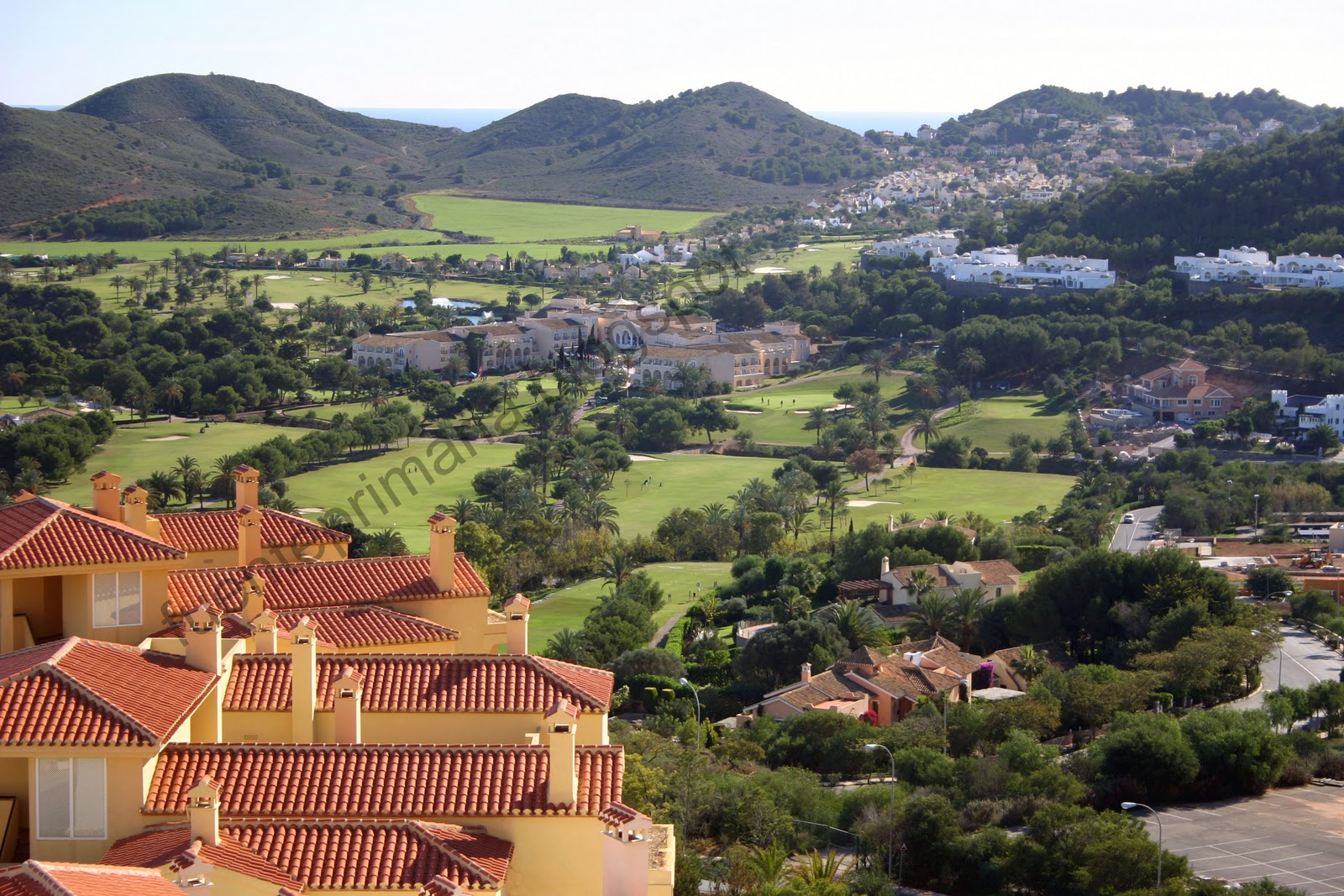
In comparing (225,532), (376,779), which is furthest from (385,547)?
(376,779)

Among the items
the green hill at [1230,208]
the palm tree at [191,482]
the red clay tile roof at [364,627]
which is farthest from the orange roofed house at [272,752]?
the green hill at [1230,208]

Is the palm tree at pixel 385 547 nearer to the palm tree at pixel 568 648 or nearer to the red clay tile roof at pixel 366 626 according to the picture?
the palm tree at pixel 568 648

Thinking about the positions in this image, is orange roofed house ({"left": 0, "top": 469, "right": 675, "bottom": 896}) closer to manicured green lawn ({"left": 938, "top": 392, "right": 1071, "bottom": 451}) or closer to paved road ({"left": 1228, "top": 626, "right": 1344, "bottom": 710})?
paved road ({"left": 1228, "top": 626, "right": 1344, "bottom": 710})

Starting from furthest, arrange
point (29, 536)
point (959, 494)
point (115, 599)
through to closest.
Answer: point (959, 494) → point (115, 599) → point (29, 536)

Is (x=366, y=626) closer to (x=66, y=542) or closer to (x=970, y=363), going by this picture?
(x=66, y=542)

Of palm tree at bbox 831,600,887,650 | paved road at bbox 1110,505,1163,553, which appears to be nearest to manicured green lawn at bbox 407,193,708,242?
paved road at bbox 1110,505,1163,553

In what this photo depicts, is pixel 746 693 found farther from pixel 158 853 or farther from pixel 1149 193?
pixel 1149 193
